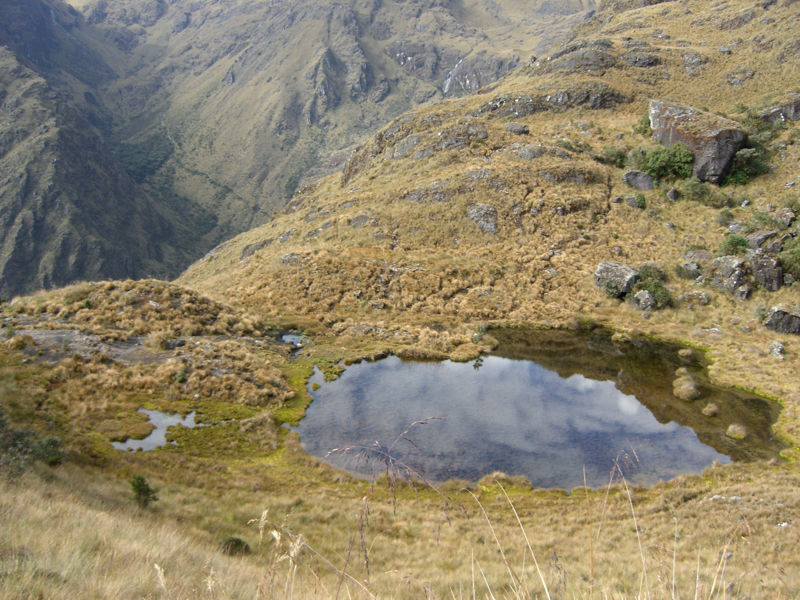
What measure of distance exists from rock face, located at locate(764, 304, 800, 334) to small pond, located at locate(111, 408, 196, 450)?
41844mm

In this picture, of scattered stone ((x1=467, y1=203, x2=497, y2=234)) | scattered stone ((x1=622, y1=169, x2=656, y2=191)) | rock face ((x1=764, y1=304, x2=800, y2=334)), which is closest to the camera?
rock face ((x1=764, y1=304, x2=800, y2=334))

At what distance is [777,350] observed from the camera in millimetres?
29750

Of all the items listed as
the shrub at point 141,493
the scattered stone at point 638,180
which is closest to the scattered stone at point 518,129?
the scattered stone at point 638,180

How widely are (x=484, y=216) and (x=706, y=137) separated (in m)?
27.0

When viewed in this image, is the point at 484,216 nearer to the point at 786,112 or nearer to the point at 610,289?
the point at 610,289

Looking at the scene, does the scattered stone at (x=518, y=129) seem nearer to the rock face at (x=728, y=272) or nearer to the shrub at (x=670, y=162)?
the shrub at (x=670, y=162)

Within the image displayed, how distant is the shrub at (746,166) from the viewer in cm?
4541

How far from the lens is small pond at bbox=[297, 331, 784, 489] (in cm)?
2034

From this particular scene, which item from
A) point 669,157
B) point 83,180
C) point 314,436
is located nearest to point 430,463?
point 314,436

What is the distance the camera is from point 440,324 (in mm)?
36562

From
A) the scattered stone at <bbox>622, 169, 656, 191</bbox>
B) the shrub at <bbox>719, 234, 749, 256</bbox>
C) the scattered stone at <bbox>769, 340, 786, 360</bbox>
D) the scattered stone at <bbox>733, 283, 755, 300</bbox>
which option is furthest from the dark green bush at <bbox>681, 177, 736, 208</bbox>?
the scattered stone at <bbox>769, 340, 786, 360</bbox>

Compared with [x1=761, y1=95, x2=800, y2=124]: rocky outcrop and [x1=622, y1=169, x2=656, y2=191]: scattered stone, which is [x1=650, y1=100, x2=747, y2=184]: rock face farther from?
[x1=761, y1=95, x2=800, y2=124]: rocky outcrop

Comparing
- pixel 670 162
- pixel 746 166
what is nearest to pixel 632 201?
pixel 670 162

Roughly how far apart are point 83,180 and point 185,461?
22436 centimetres
